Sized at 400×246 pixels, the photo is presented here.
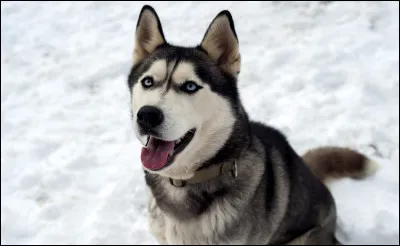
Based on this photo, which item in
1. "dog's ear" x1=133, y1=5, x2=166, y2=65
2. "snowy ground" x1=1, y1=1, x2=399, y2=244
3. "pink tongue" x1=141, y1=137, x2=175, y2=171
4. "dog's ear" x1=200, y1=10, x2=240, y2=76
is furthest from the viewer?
"snowy ground" x1=1, y1=1, x2=399, y2=244

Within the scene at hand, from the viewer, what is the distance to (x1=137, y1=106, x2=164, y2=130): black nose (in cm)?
223

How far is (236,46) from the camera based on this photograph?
2.54m

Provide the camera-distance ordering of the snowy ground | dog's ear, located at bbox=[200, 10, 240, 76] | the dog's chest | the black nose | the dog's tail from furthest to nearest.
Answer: the snowy ground → the dog's tail → the dog's chest → dog's ear, located at bbox=[200, 10, 240, 76] → the black nose

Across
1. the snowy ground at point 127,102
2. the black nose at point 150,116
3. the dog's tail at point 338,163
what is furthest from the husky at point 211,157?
Answer: the snowy ground at point 127,102

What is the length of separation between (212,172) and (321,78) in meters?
2.78

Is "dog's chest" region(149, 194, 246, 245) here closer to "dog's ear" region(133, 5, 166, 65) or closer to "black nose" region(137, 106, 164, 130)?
"black nose" region(137, 106, 164, 130)

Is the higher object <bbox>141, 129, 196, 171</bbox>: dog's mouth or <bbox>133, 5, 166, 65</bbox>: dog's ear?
<bbox>133, 5, 166, 65</bbox>: dog's ear

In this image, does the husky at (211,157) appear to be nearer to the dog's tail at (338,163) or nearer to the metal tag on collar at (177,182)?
the metal tag on collar at (177,182)

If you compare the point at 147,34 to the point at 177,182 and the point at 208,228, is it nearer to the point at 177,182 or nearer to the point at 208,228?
the point at 177,182

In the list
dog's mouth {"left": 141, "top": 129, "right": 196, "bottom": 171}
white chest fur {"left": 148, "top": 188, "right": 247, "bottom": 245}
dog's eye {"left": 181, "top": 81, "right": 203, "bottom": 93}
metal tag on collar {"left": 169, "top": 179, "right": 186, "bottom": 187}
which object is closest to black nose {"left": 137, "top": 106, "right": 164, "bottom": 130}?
dog's mouth {"left": 141, "top": 129, "right": 196, "bottom": 171}

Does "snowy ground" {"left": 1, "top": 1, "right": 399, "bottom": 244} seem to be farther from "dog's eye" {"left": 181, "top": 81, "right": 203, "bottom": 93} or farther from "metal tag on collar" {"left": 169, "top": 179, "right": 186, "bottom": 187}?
"dog's eye" {"left": 181, "top": 81, "right": 203, "bottom": 93}

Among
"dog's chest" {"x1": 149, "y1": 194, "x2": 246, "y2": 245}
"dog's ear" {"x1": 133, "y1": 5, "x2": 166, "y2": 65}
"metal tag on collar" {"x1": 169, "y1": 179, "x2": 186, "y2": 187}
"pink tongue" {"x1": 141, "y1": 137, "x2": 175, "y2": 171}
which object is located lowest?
"dog's chest" {"x1": 149, "y1": 194, "x2": 246, "y2": 245}

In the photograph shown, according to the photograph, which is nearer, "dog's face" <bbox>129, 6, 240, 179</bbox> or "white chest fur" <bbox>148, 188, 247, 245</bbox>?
"dog's face" <bbox>129, 6, 240, 179</bbox>

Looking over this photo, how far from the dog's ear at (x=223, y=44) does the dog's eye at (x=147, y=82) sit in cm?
40
